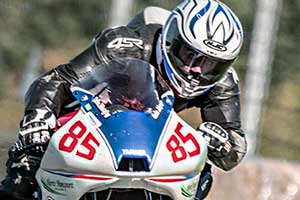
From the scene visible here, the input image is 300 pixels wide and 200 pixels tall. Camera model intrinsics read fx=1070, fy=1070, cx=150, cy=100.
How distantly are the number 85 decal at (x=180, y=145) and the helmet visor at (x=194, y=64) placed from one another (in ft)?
3.00

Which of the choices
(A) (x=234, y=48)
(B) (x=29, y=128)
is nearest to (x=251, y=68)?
(A) (x=234, y=48)

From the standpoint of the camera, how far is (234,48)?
550 cm

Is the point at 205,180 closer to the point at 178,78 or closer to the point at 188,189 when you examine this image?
the point at 178,78

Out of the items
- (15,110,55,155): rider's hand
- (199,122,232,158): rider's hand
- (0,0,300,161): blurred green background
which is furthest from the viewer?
(0,0,300,161): blurred green background

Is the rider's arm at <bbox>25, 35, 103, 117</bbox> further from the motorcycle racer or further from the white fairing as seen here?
the white fairing

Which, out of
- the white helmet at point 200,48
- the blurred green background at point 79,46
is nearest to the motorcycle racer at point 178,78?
the white helmet at point 200,48

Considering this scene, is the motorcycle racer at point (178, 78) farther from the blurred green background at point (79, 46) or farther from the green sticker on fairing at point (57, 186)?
the blurred green background at point (79, 46)

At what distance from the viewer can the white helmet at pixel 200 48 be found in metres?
5.42

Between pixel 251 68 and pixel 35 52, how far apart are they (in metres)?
4.32

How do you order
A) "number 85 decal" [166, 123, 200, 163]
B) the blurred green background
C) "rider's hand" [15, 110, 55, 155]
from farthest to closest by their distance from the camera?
the blurred green background < "rider's hand" [15, 110, 55, 155] < "number 85 decal" [166, 123, 200, 163]

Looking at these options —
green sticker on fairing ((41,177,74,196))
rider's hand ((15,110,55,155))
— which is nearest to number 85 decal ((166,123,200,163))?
green sticker on fairing ((41,177,74,196))

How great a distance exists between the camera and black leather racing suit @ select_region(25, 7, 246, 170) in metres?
5.34

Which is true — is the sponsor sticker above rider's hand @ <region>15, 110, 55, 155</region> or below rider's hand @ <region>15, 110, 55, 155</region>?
below

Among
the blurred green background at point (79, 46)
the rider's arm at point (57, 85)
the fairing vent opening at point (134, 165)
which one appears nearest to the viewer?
the fairing vent opening at point (134, 165)
